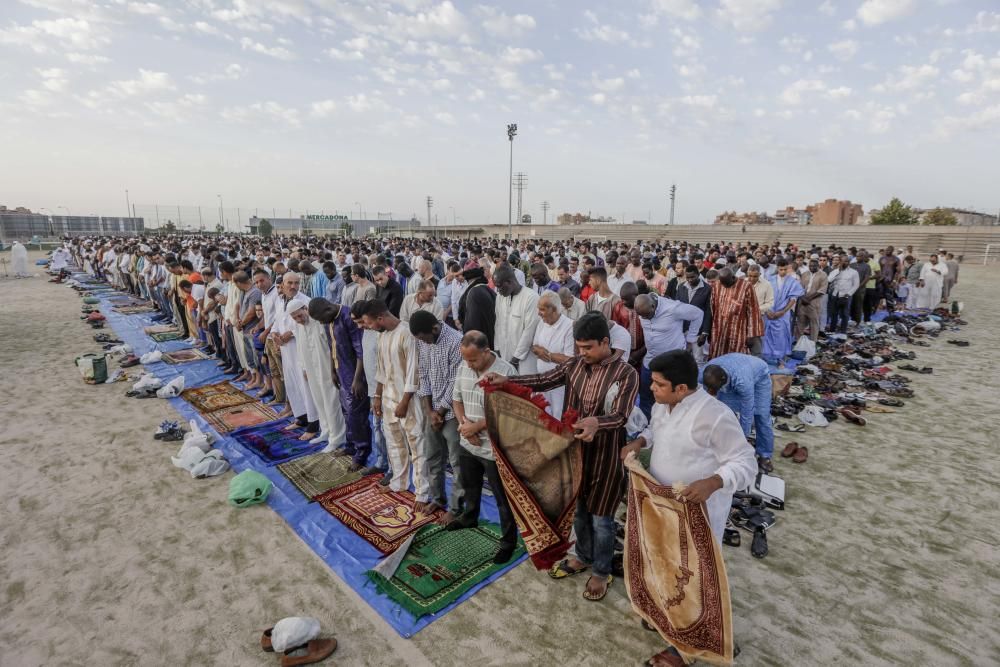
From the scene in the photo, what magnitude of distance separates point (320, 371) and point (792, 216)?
251 feet

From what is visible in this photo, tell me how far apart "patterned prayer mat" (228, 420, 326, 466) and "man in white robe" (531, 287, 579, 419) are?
284 centimetres

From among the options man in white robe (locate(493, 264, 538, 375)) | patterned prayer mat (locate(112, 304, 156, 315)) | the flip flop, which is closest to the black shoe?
the flip flop

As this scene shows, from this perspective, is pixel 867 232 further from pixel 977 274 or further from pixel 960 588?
pixel 960 588

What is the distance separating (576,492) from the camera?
3031 mm

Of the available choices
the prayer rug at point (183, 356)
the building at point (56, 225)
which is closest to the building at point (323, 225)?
the building at point (56, 225)

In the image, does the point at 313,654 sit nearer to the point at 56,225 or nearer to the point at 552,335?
the point at 552,335

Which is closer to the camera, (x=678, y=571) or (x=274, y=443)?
(x=678, y=571)

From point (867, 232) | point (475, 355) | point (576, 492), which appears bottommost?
point (576, 492)

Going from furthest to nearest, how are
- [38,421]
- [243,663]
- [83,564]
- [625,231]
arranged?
[625,231]
[38,421]
[83,564]
[243,663]

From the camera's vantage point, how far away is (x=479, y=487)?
392cm

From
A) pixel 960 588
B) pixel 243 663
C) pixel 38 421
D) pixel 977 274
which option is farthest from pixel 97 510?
pixel 977 274

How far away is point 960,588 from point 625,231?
179ft

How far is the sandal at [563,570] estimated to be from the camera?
3.49 metres

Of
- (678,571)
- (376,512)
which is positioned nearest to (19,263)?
(376,512)
